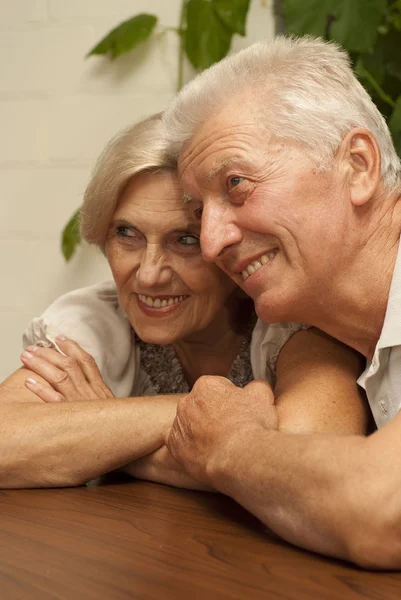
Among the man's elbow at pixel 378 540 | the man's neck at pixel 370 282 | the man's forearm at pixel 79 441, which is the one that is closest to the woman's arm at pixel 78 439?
the man's forearm at pixel 79 441

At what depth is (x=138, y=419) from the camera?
1579 millimetres

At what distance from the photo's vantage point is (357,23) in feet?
7.79

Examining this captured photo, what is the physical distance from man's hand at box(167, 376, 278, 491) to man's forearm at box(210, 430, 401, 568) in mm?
46

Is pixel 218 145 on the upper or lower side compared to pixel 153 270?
upper

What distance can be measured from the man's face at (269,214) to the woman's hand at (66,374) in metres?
0.43

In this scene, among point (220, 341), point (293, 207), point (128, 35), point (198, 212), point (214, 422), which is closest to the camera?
point (214, 422)

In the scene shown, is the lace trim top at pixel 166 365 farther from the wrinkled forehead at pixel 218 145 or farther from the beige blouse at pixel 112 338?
the wrinkled forehead at pixel 218 145

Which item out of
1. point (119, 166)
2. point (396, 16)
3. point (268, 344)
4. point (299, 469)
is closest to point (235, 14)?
point (396, 16)

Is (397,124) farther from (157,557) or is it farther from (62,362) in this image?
(157,557)

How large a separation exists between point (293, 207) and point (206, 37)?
1419mm

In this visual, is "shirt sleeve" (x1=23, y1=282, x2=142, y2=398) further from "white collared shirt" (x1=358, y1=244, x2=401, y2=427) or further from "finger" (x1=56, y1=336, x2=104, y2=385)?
"white collared shirt" (x1=358, y1=244, x2=401, y2=427)

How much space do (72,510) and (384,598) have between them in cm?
61

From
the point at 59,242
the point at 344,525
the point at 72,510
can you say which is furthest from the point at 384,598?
the point at 59,242

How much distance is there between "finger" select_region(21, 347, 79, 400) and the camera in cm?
178
